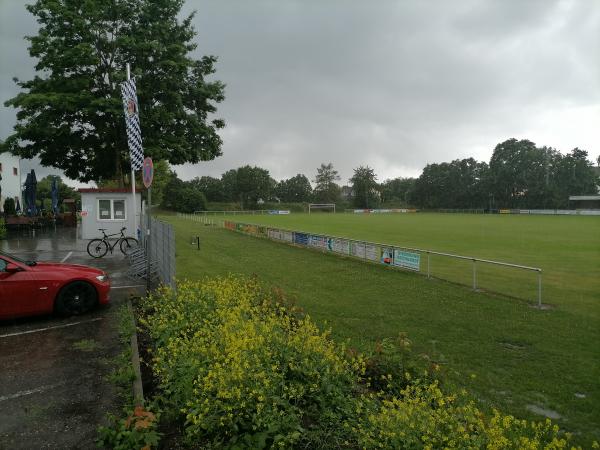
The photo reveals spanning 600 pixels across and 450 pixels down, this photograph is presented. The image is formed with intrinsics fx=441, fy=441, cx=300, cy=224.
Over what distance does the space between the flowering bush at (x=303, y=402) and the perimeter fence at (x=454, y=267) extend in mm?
7192

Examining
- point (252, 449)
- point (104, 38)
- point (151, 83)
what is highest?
point (104, 38)

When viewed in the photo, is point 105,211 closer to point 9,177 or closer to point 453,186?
point 9,177

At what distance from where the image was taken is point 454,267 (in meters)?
17.1

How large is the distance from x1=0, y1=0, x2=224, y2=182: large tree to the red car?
1485cm

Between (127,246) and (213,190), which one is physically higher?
(213,190)

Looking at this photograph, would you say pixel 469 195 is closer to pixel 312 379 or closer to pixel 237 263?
pixel 237 263

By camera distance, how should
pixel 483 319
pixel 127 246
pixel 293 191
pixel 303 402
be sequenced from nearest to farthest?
pixel 303 402, pixel 483 319, pixel 127 246, pixel 293 191

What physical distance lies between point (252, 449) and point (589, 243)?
2873cm

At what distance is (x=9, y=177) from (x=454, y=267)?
48701 mm

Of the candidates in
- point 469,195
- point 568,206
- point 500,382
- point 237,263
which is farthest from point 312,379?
point 469,195

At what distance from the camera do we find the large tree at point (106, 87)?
21.9 metres

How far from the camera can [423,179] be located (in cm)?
11875

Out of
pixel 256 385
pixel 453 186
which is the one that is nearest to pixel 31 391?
pixel 256 385

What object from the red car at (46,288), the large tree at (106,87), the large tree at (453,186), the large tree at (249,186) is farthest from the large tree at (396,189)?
the red car at (46,288)
